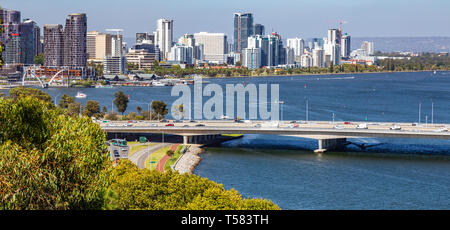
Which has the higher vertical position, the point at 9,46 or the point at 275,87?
the point at 9,46

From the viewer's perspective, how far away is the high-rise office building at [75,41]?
66.6m

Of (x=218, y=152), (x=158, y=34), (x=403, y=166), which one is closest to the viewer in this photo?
(x=403, y=166)

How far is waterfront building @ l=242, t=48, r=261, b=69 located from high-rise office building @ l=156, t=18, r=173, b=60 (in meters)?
15.5

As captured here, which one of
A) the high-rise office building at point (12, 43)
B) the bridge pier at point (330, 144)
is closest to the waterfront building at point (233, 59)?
the high-rise office building at point (12, 43)

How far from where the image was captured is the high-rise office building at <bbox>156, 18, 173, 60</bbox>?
99938 mm

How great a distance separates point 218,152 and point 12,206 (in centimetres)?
1624

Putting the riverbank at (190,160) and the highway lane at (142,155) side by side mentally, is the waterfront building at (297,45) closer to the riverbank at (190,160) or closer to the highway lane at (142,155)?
the riverbank at (190,160)

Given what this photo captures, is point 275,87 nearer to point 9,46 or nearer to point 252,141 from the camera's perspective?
point 252,141

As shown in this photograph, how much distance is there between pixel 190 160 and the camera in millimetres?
17984

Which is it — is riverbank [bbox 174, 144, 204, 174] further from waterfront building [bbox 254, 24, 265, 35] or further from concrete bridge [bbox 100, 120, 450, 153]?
waterfront building [bbox 254, 24, 265, 35]

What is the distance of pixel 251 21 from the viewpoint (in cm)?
11431

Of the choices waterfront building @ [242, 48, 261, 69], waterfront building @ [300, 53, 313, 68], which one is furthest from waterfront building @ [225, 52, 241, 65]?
waterfront building @ [300, 53, 313, 68]

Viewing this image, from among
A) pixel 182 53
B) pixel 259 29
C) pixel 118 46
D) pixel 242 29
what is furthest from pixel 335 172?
pixel 259 29
